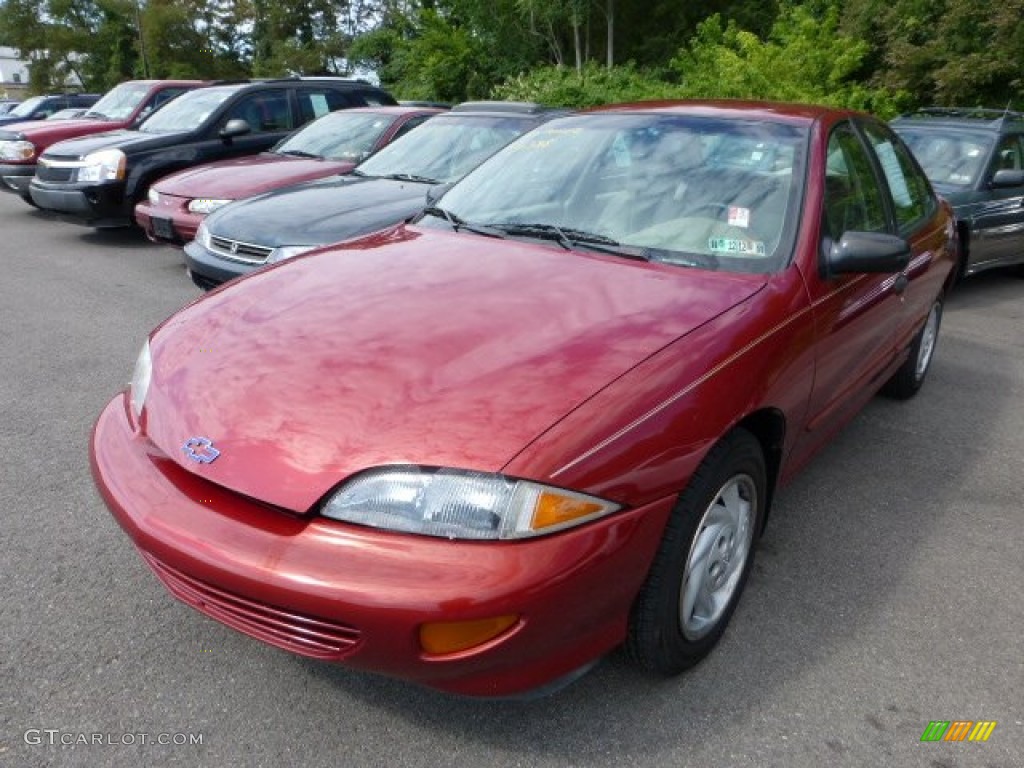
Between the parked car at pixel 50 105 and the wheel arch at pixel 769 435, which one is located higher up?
the wheel arch at pixel 769 435

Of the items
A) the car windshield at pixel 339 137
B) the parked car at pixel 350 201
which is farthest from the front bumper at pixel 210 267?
the car windshield at pixel 339 137

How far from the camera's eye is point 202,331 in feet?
7.97

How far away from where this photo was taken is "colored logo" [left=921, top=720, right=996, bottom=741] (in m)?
2.15

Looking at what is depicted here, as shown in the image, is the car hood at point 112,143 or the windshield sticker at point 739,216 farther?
the car hood at point 112,143

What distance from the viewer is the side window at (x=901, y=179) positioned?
375 cm

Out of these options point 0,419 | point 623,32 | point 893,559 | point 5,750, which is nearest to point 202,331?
point 5,750

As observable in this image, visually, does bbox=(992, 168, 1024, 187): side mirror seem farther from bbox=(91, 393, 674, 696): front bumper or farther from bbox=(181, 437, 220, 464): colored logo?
bbox=(181, 437, 220, 464): colored logo

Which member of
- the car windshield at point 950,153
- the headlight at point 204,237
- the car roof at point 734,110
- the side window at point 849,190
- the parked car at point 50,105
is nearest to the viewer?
the side window at point 849,190

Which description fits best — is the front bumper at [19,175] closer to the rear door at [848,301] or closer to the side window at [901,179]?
the side window at [901,179]

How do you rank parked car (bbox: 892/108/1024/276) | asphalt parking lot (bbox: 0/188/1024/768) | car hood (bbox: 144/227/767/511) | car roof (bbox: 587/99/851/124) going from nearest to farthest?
car hood (bbox: 144/227/767/511) → asphalt parking lot (bbox: 0/188/1024/768) → car roof (bbox: 587/99/851/124) → parked car (bbox: 892/108/1024/276)

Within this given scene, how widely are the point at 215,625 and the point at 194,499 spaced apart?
67cm

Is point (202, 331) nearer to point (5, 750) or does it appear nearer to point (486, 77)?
point (5, 750)

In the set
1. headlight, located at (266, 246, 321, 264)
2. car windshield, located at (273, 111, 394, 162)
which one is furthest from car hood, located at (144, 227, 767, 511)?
car windshield, located at (273, 111, 394, 162)

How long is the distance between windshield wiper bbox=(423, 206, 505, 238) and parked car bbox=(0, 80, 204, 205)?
24.2ft
